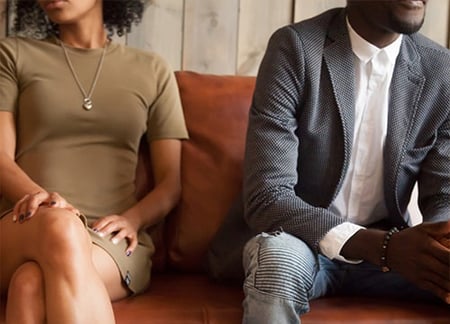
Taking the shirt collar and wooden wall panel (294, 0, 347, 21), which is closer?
the shirt collar

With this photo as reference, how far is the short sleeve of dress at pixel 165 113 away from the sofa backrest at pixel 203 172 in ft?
0.16

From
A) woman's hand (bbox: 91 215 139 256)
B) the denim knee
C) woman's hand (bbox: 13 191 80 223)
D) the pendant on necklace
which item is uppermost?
the pendant on necklace

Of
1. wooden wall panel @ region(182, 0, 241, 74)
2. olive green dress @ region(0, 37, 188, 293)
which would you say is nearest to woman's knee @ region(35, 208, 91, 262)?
olive green dress @ region(0, 37, 188, 293)

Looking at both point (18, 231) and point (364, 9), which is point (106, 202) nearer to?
point (18, 231)

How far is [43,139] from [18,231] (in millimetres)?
348

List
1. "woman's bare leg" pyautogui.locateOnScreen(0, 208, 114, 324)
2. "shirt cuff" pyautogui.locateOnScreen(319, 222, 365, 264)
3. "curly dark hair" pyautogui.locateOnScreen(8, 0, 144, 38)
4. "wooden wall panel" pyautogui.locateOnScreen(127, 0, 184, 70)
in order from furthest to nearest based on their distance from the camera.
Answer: "wooden wall panel" pyautogui.locateOnScreen(127, 0, 184, 70)
"curly dark hair" pyautogui.locateOnScreen(8, 0, 144, 38)
"shirt cuff" pyautogui.locateOnScreen(319, 222, 365, 264)
"woman's bare leg" pyautogui.locateOnScreen(0, 208, 114, 324)

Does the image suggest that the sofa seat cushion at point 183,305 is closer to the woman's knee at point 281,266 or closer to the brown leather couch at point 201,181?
the brown leather couch at point 201,181

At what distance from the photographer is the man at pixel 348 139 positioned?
134 centimetres

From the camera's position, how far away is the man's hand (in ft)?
3.98

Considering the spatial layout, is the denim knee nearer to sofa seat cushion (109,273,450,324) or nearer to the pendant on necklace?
sofa seat cushion (109,273,450,324)

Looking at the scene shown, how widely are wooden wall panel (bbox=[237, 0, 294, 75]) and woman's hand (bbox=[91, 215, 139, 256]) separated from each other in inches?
26.8

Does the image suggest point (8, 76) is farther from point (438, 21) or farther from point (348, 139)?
point (438, 21)

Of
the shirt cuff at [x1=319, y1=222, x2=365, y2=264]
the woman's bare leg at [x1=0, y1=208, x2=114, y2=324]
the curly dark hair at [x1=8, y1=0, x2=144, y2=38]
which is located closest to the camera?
the woman's bare leg at [x1=0, y1=208, x2=114, y2=324]

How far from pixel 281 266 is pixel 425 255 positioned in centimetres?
24
